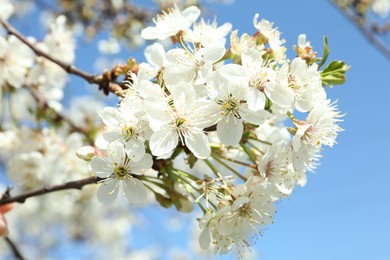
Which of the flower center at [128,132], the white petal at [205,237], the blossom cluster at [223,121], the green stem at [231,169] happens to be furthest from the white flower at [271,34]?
the white petal at [205,237]

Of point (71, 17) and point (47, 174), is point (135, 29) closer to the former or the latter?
point (71, 17)

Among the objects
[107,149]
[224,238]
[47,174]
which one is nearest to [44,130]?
[47,174]

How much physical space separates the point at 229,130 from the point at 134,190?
39 cm

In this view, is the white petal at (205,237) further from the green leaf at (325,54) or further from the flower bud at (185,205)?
the green leaf at (325,54)

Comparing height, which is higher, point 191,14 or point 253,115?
point 191,14

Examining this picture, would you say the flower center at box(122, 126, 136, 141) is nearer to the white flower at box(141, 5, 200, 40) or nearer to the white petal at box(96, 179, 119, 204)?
the white petal at box(96, 179, 119, 204)

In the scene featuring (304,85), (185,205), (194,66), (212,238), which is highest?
(194,66)

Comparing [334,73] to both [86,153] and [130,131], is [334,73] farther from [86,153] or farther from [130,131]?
[86,153]

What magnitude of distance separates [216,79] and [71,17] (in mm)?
5017

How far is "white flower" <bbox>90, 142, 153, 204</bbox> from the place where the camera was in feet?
4.73

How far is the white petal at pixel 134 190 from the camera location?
1.51 meters

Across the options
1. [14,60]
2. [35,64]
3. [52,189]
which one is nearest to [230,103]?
[52,189]

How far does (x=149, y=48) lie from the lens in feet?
5.84

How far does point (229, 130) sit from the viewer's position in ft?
4.68
